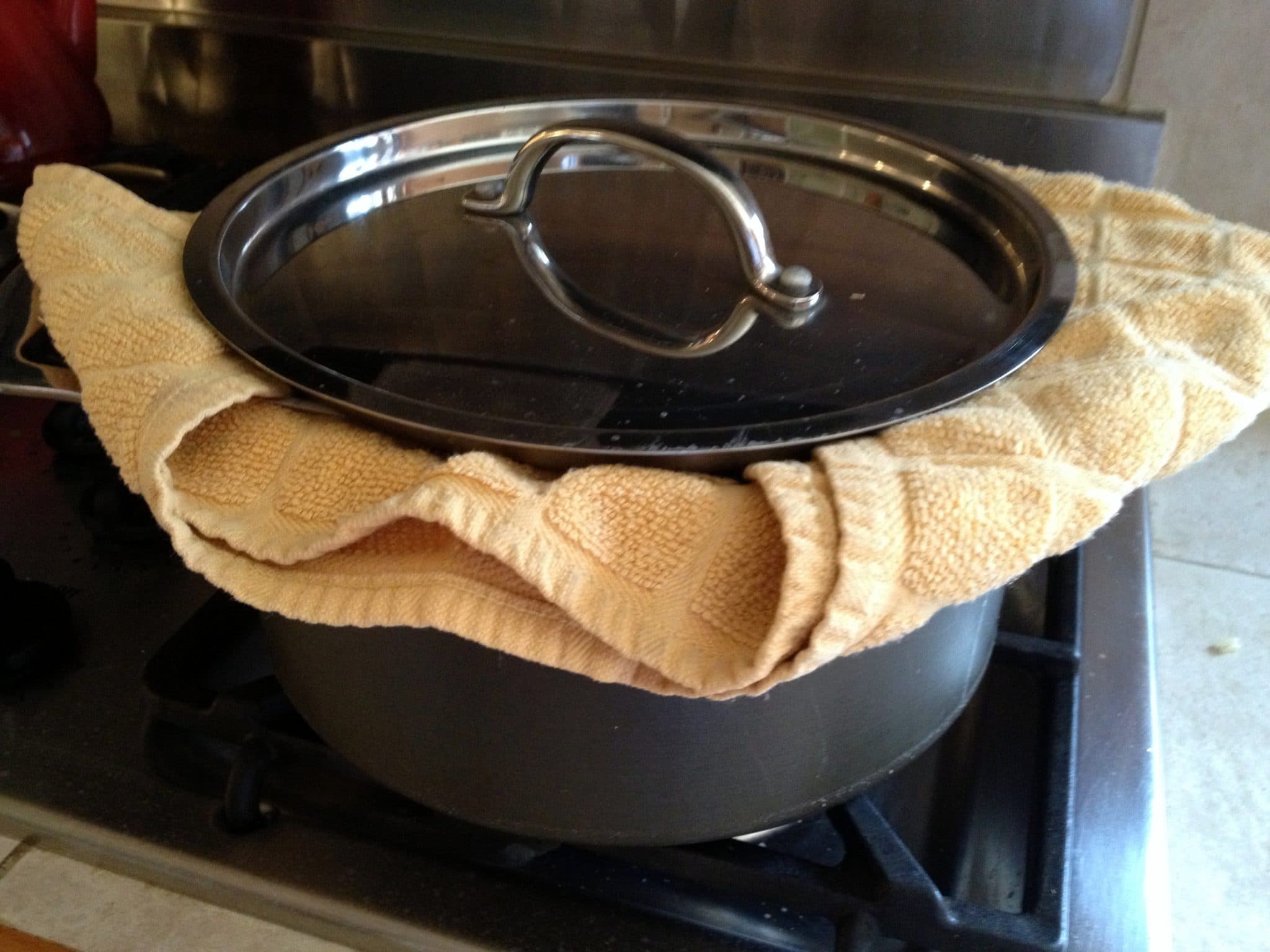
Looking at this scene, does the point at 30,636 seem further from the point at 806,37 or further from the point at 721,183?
the point at 806,37

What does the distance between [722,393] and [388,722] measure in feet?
0.53

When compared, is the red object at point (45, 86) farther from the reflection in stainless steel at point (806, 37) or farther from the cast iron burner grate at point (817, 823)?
the cast iron burner grate at point (817, 823)

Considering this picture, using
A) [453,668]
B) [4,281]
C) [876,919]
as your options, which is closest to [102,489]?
[4,281]

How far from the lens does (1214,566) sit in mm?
616

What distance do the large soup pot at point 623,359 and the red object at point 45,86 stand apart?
0.98 ft

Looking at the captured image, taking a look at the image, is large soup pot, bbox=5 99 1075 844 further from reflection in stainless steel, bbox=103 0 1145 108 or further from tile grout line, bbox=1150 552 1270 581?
tile grout line, bbox=1150 552 1270 581

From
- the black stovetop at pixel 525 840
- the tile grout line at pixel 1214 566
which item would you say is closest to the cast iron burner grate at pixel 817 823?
the black stovetop at pixel 525 840

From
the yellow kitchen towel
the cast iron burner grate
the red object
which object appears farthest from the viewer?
the red object

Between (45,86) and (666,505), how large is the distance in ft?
1.91

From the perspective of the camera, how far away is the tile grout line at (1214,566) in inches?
23.9

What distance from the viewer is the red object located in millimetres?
649

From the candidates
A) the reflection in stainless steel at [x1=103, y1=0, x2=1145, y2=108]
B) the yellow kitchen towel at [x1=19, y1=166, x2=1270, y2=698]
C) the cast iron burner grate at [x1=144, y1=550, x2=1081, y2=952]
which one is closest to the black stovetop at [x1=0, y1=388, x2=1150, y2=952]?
the cast iron burner grate at [x1=144, y1=550, x2=1081, y2=952]

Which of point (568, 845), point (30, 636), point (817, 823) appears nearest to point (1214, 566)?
point (817, 823)

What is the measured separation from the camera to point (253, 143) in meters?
0.77
